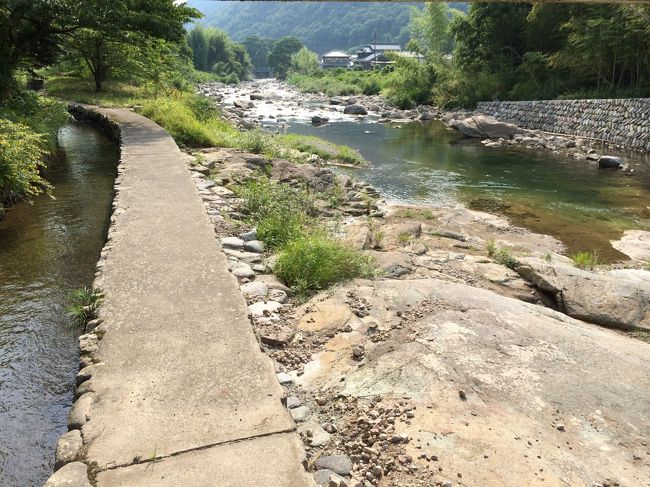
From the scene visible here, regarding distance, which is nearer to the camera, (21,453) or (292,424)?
(292,424)

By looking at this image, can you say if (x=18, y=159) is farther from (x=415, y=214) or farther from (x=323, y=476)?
(x=415, y=214)

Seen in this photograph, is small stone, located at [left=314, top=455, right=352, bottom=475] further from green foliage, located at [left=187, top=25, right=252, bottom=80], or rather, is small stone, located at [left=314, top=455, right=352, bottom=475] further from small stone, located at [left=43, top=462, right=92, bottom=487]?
green foliage, located at [left=187, top=25, right=252, bottom=80]

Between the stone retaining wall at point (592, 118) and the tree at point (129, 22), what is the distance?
1666cm

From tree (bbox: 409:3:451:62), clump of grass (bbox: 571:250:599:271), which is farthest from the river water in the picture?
tree (bbox: 409:3:451:62)

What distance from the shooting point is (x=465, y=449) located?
9.68 ft

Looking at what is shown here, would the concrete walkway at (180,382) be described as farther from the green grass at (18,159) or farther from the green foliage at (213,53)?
the green foliage at (213,53)

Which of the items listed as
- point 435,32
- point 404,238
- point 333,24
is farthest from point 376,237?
point 333,24

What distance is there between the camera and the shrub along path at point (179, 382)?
260 cm

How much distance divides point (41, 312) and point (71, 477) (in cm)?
Answer: 292

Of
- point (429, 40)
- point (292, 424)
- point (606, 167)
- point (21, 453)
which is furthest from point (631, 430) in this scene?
point (429, 40)

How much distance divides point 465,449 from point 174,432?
168 cm

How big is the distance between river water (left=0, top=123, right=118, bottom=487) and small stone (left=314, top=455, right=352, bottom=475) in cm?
173

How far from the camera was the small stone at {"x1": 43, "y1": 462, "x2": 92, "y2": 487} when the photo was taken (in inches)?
97.6

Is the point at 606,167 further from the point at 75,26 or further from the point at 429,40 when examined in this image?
the point at 429,40
